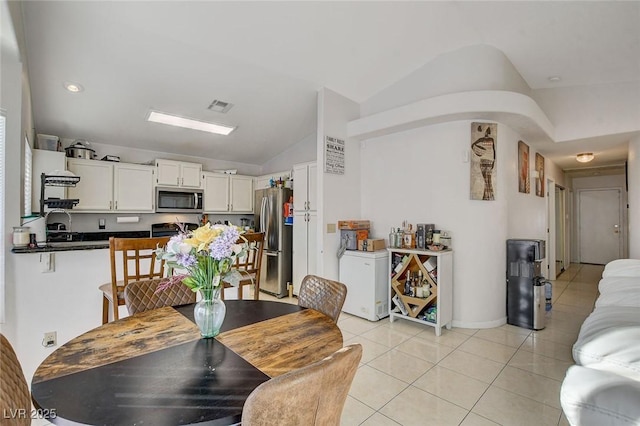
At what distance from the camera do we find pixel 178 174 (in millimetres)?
4930

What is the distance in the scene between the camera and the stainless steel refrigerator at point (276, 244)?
481 centimetres

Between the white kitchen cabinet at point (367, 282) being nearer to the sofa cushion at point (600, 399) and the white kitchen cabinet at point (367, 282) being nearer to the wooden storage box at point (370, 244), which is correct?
the wooden storage box at point (370, 244)

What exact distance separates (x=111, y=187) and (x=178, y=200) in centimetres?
93

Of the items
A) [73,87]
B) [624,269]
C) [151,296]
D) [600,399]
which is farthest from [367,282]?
[73,87]

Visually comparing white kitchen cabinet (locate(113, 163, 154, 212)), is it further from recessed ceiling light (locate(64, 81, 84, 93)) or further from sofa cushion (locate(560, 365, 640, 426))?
sofa cushion (locate(560, 365, 640, 426))

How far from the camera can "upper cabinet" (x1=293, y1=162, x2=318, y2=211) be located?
4.48 metres

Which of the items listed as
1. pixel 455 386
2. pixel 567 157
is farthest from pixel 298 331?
pixel 567 157

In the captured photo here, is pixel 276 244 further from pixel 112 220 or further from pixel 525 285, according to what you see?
pixel 525 285

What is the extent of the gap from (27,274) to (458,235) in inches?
159

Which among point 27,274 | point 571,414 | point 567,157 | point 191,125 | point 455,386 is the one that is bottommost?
point 455,386

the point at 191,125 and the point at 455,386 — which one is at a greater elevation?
the point at 191,125

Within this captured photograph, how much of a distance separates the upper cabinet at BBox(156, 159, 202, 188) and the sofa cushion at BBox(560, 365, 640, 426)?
5.16 meters

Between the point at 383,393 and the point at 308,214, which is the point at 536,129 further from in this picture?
the point at 383,393

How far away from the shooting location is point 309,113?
454cm
